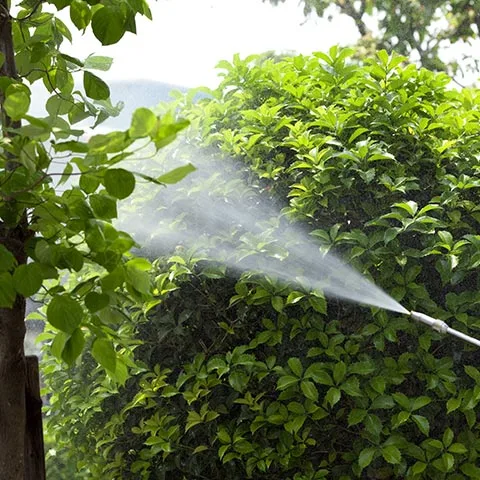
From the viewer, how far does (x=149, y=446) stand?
7.66ft

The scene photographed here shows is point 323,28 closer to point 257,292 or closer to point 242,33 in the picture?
point 242,33

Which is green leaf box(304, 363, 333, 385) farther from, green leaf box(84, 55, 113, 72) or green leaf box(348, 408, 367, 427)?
green leaf box(84, 55, 113, 72)

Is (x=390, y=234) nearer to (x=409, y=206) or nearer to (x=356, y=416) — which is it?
(x=409, y=206)

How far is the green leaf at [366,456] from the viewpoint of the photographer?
204cm

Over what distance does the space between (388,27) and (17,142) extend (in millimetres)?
4789

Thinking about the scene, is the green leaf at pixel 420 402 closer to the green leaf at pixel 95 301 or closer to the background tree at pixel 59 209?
the background tree at pixel 59 209

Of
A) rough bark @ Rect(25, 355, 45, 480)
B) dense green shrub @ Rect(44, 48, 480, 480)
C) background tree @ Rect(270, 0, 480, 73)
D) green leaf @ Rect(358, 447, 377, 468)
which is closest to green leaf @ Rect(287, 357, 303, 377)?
dense green shrub @ Rect(44, 48, 480, 480)

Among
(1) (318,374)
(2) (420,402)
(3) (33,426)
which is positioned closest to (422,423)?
(2) (420,402)

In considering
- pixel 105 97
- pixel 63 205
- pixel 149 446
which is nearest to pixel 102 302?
pixel 63 205

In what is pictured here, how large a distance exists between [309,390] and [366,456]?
Answer: 0.21 meters

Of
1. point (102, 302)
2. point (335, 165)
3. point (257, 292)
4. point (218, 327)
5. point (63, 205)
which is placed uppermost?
point (63, 205)

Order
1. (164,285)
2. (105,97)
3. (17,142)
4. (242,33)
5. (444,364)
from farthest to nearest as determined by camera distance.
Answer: (242,33) → (164,285) → (444,364) → (105,97) → (17,142)

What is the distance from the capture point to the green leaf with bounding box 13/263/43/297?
108cm

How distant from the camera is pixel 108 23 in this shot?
1.20m
